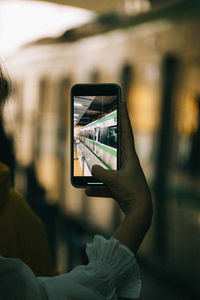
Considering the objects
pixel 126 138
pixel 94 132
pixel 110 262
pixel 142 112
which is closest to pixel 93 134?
pixel 94 132

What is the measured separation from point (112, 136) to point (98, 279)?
10.5 inches

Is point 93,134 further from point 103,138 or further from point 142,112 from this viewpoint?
point 142,112

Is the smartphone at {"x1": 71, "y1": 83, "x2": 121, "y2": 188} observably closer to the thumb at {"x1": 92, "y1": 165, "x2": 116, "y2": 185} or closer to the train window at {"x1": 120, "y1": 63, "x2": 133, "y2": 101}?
the thumb at {"x1": 92, "y1": 165, "x2": 116, "y2": 185}

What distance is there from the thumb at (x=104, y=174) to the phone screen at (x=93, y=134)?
0.05 meters

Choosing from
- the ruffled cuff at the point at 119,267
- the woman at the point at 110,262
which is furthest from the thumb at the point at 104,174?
the ruffled cuff at the point at 119,267

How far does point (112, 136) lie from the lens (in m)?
0.57

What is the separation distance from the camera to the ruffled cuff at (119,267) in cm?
41

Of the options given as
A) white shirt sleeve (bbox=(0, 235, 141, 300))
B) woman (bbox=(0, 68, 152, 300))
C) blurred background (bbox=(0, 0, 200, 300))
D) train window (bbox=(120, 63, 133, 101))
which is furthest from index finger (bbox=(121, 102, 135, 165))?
train window (bbox=(120, 63, 133, 101))

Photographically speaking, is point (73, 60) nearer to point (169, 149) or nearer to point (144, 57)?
point (144, 57)

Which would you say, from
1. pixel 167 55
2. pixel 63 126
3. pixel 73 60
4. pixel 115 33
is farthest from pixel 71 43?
pixel 167 55

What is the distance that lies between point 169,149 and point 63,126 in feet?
3.58

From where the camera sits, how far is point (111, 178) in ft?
1.61

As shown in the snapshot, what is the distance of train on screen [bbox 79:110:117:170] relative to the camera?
57 cm

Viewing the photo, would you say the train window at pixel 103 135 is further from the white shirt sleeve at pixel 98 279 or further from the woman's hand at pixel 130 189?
the white shirt sleeve at pixel 98 279
